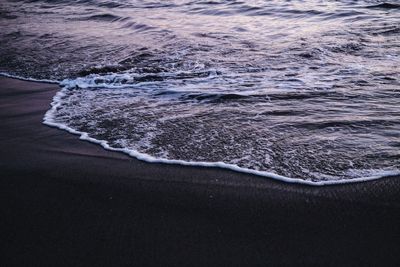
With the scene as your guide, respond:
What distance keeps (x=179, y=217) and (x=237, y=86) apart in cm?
275

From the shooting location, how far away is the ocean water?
2.99 m

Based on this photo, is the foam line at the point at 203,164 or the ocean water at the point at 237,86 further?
the ocean water at the point at 237,86

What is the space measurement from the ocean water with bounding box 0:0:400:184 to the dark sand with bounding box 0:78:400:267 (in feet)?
0.75

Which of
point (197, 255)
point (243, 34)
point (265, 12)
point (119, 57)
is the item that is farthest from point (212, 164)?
point (265, 12)

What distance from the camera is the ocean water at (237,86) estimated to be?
2988mm

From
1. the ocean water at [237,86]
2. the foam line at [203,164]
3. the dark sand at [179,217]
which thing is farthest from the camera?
the ocean water at [237,86]

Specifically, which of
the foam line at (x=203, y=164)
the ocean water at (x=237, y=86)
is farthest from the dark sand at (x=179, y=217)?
the ocean water at (x=237, y=86)

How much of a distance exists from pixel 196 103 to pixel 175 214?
6.94 ft

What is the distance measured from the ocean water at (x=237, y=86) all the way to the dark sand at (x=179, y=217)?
23 centimetres

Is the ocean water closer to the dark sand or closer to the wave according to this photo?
the wave

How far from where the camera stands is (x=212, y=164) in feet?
9.27

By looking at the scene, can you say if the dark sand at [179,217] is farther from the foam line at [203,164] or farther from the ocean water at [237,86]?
the ocean water at [237,86]

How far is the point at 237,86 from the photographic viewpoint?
466 centimetres

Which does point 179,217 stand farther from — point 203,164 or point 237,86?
point 237,86
